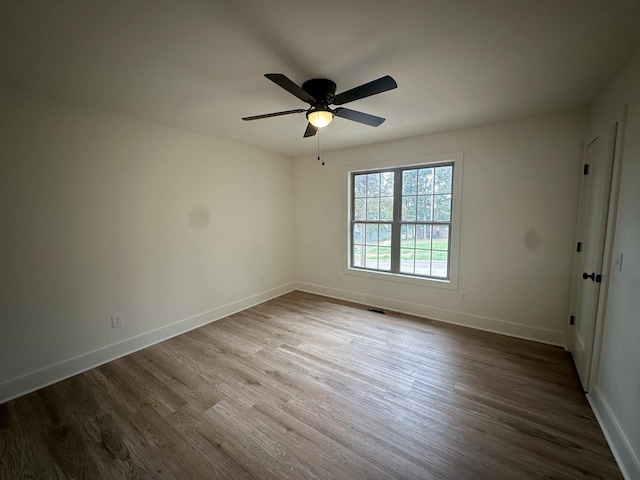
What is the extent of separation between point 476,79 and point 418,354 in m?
2.48

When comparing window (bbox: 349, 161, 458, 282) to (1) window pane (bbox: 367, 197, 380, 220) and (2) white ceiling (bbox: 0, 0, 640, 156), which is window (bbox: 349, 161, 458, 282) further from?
(2) white ceiling (bbox: 0, 0, 640, 156)

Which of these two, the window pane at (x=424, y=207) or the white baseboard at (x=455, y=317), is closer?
the white baseboard at (x=455, y=317)

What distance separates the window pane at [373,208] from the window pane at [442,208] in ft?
2.72

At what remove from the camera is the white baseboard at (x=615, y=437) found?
1.34 metres

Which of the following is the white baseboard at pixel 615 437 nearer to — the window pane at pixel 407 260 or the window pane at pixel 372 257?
the window pane at pixel 407 260

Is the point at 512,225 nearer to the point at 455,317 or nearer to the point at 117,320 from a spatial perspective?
the point at 455,317

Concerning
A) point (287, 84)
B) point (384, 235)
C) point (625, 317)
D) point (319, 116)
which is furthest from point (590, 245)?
point (287, 84)

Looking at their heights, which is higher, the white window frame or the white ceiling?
the white ceiling

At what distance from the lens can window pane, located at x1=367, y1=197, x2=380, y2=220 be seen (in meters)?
3.96

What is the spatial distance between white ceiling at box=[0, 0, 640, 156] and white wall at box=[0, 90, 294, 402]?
15.0 inches

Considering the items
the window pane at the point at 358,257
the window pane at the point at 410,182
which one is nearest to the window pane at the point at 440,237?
the window pane at the point at 410,182

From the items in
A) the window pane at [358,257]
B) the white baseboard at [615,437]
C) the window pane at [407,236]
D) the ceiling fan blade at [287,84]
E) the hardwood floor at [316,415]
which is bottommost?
the hardwood floor at [316,415]

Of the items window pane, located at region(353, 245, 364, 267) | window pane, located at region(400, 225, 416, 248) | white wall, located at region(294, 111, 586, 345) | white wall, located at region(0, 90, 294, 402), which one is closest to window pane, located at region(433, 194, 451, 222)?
white wall, located at region(294, 111, 586, 345)

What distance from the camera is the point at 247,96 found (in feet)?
7.16
